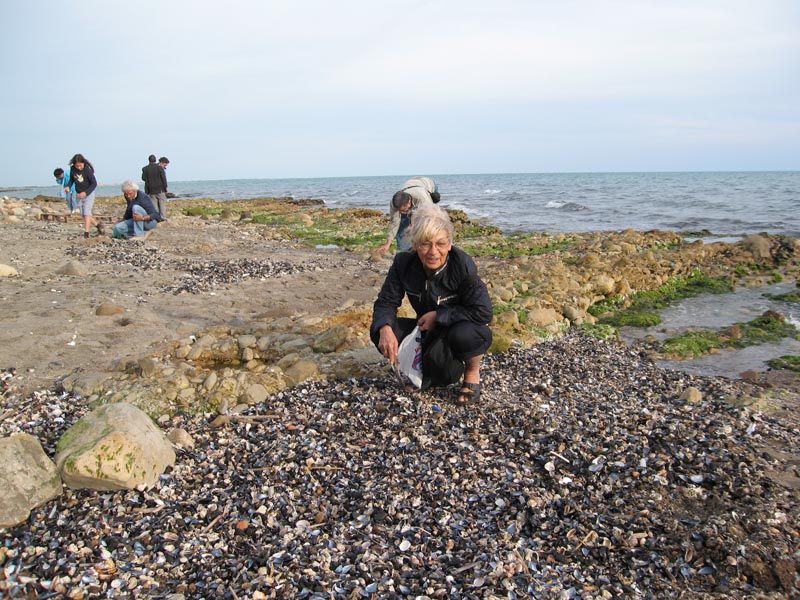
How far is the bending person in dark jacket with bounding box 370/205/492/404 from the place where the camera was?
4.38m

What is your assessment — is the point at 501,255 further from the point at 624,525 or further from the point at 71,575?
the point at 71,575

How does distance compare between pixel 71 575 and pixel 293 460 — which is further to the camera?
pixel 293 460

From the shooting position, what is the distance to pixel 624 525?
320 cm

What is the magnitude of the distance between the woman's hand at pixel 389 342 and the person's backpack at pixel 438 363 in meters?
0.31

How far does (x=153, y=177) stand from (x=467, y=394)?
1411 centimetres

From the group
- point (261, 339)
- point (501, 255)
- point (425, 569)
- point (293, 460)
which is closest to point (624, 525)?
point (425, 569)

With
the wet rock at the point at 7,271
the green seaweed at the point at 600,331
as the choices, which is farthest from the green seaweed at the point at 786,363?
the wet rock at the point at 7,271

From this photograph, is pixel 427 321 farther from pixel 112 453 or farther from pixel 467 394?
pixel 112 453

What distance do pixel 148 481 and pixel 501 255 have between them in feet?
39.3

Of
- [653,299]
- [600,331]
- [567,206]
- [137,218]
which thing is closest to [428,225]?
[600,331]

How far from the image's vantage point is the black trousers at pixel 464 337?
14.7 feet

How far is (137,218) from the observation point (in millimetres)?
13797

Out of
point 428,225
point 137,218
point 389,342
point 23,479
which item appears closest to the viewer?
point 23,479

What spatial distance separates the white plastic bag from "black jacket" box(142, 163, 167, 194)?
1369cm
